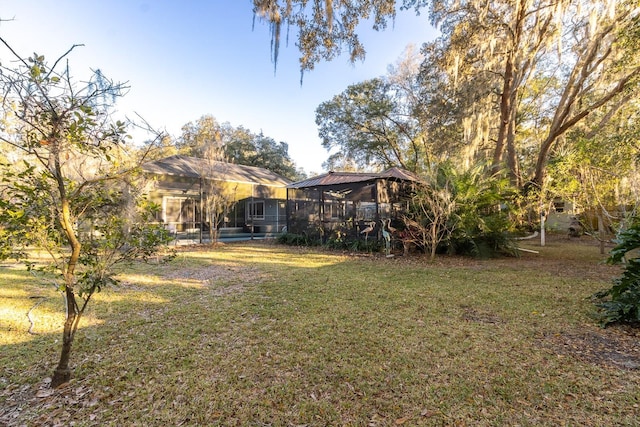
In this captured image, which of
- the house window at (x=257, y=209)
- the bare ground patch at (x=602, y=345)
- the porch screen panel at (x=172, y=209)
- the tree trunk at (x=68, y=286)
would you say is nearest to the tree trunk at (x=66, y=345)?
the tree trunk at (x=68, y=286)

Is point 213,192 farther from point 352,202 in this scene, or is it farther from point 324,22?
point 324,22

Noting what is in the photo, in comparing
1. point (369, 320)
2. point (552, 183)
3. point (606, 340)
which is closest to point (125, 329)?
point (369, 320)

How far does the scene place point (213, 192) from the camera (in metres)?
13.1

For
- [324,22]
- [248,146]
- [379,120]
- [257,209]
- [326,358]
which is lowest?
[326,358]

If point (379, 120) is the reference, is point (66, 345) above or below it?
below

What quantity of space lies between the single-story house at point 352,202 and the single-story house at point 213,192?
3.69 m

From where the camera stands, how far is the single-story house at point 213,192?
45.7ft

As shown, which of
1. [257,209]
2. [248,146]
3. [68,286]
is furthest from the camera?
[248,146]

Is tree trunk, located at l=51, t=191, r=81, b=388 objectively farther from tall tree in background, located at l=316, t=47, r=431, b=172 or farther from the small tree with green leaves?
tall tree in background, located at l=316, t=47, r=431, b=172

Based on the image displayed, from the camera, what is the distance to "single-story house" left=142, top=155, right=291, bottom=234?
548 inches

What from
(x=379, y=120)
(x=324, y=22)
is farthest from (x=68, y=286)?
(x=379, y=120)

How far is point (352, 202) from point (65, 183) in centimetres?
978

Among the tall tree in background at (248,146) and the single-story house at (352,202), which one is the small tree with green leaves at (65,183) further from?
the tall tree in background at (248,146)

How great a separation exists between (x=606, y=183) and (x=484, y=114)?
462 cm
